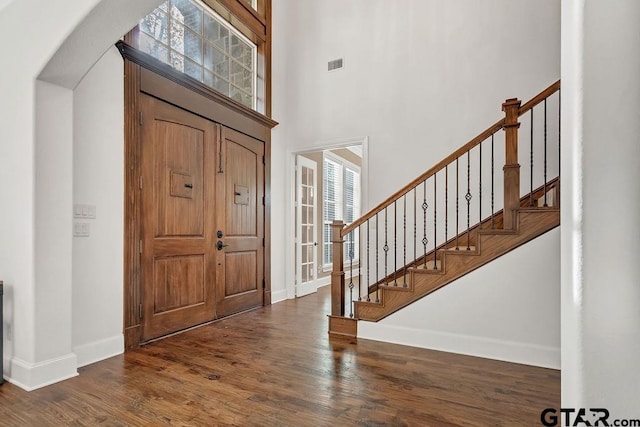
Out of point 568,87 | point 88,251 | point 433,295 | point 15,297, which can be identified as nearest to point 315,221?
point 433,295

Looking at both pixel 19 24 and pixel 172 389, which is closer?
pixel 172 389

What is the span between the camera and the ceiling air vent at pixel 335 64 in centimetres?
484

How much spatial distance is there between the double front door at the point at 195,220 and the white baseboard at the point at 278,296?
1.01ft

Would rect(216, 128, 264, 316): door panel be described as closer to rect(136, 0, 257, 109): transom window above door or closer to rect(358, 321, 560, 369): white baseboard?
rect(136, 0, 257, 109): transom window above door

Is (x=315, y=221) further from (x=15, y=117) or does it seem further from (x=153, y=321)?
(x=15, y=117)

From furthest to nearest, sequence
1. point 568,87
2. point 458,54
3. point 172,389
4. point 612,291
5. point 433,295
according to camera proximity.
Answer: point 458,54, point 433,295, point 172,389, point 568,87, point 612,291

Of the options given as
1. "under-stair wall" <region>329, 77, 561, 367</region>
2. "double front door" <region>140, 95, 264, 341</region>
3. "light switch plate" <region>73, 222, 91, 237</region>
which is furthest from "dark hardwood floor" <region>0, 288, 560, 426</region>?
"light switch plate" <region>73, 222, 91, 237</region>

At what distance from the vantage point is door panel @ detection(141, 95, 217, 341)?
126 inches

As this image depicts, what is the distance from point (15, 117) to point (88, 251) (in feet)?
3.55

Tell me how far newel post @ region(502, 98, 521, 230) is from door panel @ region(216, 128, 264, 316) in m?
2.98

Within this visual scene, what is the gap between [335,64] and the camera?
4895 millimetres

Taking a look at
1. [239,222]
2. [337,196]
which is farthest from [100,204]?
[337,196]

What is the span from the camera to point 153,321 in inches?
127

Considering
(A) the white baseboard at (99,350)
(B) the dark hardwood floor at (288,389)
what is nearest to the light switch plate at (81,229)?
(A) the white baseboard at (99,350)
